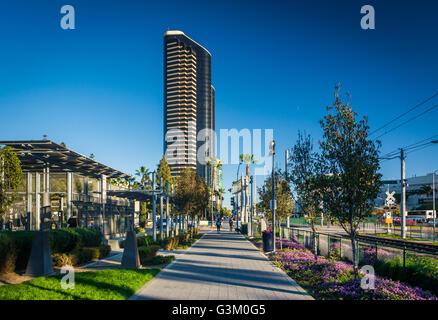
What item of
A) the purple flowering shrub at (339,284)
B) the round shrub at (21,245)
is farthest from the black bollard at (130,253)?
the purple flowering shrub at (339,284)

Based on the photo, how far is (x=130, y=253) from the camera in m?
12.4

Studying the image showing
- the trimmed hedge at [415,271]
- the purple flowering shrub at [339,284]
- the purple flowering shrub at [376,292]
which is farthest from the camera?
the trimmed hedge at [415,271]

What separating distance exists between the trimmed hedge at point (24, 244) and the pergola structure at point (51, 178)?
364 centimetres

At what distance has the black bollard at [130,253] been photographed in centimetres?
1223

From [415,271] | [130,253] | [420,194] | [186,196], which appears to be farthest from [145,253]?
[420,194]

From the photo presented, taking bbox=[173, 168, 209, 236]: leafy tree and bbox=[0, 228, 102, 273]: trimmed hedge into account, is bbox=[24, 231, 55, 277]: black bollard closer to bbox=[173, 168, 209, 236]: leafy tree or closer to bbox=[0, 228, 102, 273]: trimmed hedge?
bbox=[0, 228, 102, 273]: trimmed hedge

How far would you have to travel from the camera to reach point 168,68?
167250 millimetres

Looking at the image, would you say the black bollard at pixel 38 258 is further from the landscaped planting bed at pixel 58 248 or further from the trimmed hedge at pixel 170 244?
the trimmed hedge at pixel 170 244

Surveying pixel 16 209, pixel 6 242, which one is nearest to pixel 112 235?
pixel 16 209

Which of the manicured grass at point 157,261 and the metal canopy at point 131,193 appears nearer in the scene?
the manicured grass at point 157,261

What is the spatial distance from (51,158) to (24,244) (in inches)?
340

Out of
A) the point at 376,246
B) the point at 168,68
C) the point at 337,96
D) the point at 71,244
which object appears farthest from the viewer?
the point at 168,68
